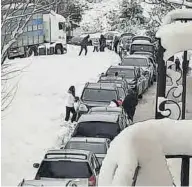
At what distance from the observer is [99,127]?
1344 centimetres

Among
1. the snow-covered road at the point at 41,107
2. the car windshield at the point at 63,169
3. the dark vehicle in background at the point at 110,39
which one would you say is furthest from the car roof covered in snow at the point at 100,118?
the dark vehicle in background at the point at 110,39

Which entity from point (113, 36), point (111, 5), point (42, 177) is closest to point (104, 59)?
point (113, 36)

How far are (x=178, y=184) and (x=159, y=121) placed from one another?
34 cm

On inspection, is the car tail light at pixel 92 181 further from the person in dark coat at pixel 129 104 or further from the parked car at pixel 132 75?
the parked car at pixel 132 75

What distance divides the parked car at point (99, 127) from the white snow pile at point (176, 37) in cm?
1005

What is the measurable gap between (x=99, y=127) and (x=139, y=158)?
11.7 meters

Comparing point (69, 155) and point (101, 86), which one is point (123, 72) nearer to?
point (101, 86)

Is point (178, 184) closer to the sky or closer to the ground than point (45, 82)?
closer to the sky

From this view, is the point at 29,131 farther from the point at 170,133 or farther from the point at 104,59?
the point at 104,59

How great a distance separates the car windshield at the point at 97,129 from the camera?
13.2 m

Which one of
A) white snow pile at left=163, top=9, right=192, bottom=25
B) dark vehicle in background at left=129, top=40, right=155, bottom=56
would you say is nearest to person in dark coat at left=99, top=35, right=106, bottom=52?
dark vehicle in background at left=129, top=40, right=155, bottom=56

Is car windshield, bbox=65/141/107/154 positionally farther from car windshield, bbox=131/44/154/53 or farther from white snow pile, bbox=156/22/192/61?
Answer: car windshield, bbox=131/44/154/53

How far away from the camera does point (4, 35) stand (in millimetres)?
9859

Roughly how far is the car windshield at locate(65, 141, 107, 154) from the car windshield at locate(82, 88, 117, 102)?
623cm
